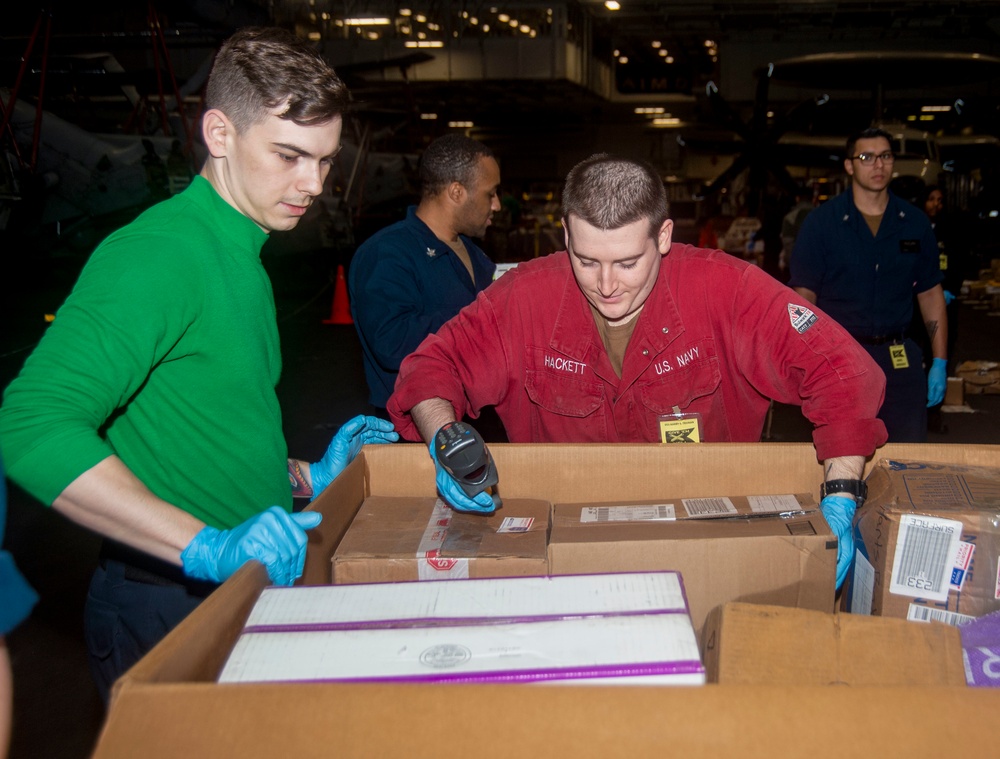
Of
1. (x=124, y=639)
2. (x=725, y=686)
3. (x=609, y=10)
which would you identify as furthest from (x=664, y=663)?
(x=609, y=10)

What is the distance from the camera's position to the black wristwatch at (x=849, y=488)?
4.83ft

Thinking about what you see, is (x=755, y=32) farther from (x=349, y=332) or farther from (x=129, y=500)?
(x=129, y=500)

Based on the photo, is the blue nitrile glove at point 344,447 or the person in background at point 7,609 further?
the blue nitrile glove at point 344,447

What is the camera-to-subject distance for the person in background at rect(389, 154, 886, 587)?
170cm

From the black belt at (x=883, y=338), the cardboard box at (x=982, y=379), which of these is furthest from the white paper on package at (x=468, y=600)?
the cardboard box at (x=982, y=379)

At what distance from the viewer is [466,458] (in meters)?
1.38

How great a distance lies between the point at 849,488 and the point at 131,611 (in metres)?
1.34

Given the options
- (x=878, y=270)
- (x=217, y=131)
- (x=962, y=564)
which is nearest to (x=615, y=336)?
(x=962, y=564)

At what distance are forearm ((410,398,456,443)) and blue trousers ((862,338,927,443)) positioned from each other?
2262mm

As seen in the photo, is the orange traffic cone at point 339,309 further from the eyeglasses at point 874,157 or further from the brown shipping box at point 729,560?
the brown shipping box at point 729,560

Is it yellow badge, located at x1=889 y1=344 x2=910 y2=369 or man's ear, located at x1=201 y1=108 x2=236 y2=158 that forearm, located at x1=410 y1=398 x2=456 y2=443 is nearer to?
man's ear, located at x1=201 y1=108 x2=236 y2=158

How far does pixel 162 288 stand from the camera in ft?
3.67

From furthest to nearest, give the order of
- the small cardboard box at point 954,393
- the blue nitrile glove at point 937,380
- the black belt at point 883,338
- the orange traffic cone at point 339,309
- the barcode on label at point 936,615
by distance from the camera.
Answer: the orange traffic cone at point 339,309
the small cardboard box at point 954,393
the blue nitrile glove at point 937,380
the black belt at point 883,338
the barcode on label at point 936,615

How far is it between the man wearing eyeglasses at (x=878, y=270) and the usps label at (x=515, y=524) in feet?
8.06
